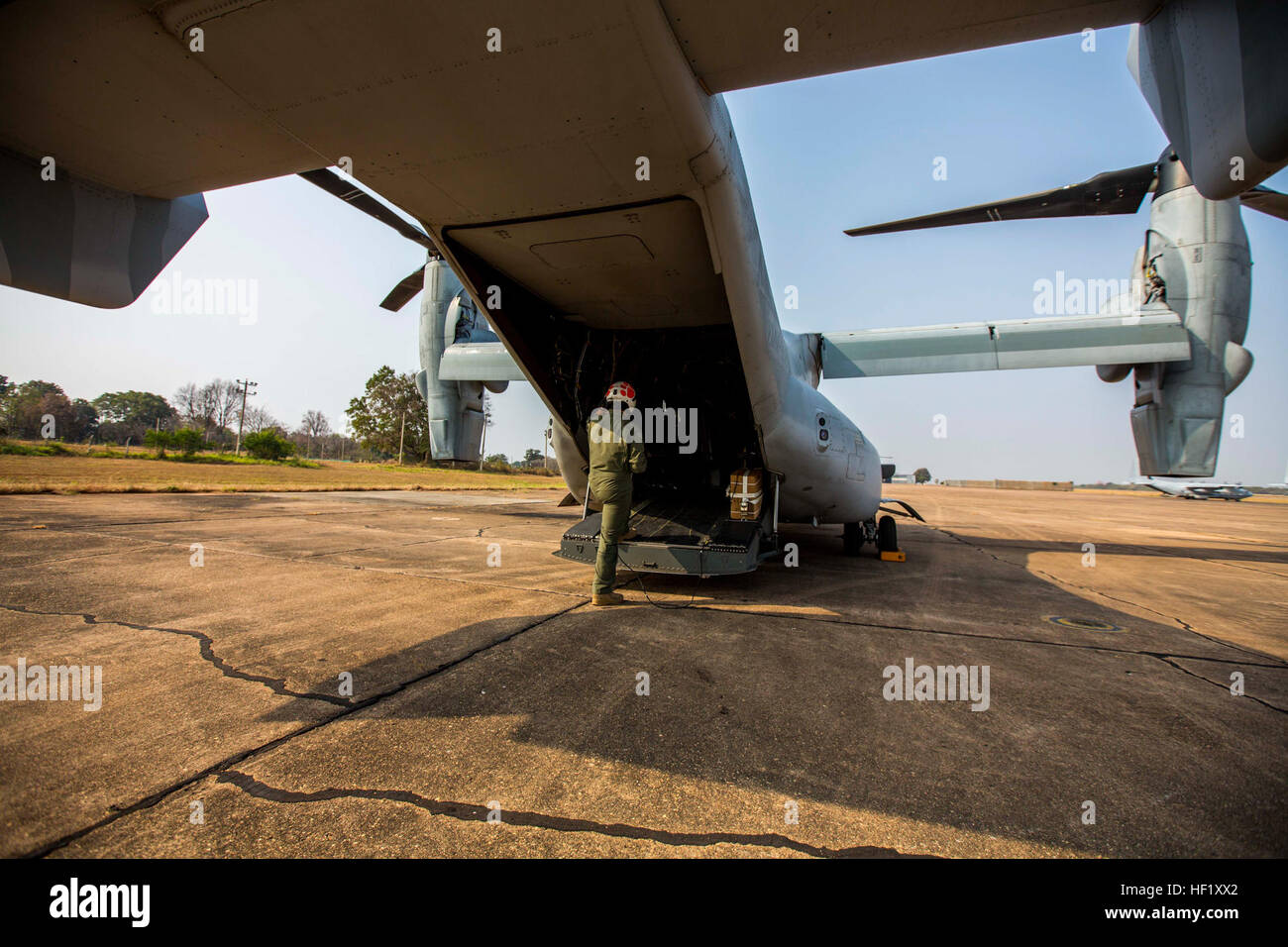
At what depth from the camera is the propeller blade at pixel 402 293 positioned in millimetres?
12495

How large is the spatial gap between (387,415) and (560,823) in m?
54.4

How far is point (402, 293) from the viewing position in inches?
509

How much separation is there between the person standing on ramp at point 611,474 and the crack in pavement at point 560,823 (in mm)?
2857

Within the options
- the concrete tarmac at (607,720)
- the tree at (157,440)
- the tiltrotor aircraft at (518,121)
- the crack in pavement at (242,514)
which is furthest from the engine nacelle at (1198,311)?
the tree at (157,440)

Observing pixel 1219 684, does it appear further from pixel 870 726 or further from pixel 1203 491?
pixel 1203 491

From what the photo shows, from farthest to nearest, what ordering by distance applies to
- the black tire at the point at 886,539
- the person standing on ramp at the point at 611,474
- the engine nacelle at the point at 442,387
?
the engine nacelle at the point at 442,387
the black tire at the point at 886,539
the person standing on ramp at the point at 611,474

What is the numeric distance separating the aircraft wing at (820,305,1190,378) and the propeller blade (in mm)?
9672

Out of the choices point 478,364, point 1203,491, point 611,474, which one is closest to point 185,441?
point 478,364

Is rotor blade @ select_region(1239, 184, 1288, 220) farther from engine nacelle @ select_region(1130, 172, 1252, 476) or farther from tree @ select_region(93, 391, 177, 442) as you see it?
tree @ select_region(93, 391, 177, 442)

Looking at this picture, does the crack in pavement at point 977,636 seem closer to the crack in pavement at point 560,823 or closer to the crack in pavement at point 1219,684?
the crack in pavement at point 1219,684
